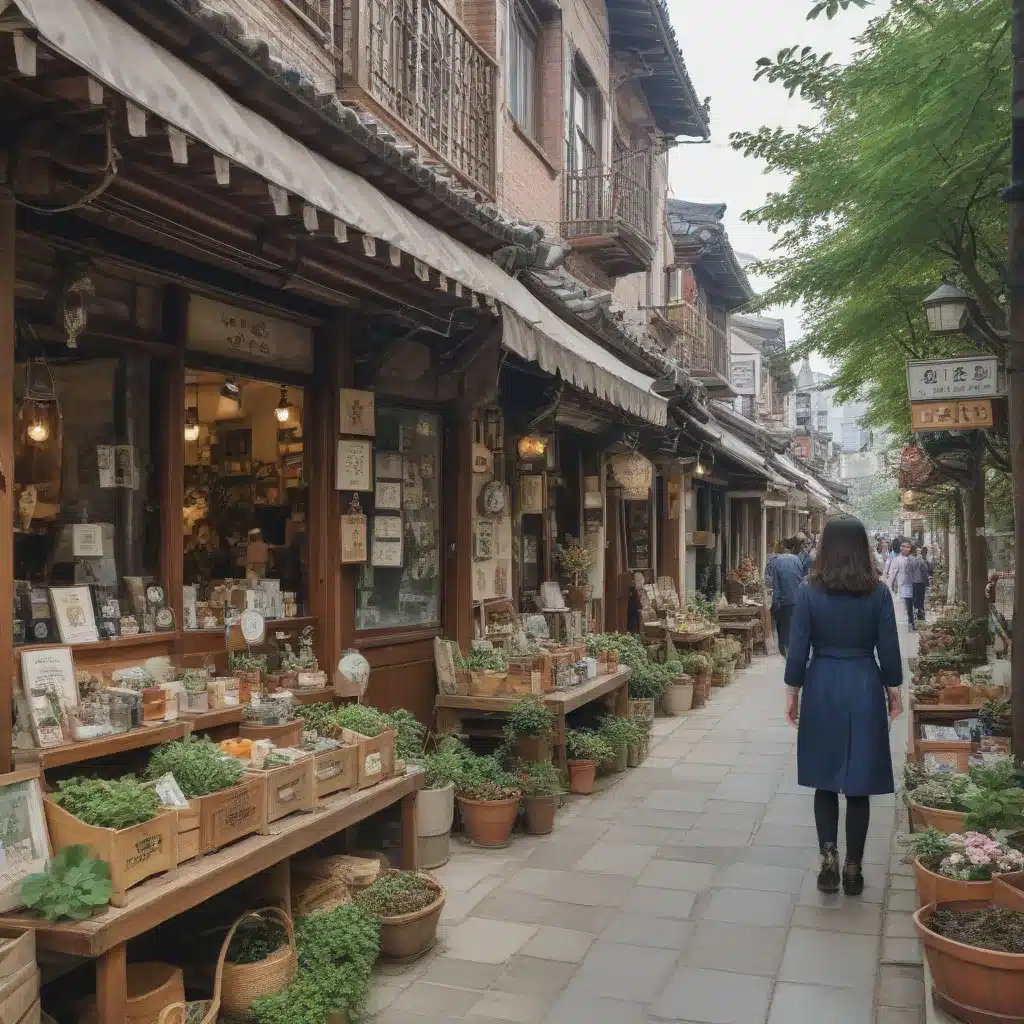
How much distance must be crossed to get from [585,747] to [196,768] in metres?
4.89

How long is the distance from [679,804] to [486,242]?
16.1 feet

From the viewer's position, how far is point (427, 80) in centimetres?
917

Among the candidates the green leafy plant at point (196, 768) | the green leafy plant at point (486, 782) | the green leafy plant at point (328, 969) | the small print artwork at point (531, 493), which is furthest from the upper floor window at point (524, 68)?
the green leafy plant at point (328, 969)

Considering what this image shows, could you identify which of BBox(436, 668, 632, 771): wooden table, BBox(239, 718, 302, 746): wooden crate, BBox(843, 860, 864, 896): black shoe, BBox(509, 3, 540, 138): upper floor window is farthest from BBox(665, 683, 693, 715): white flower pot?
BBox(239, 718, 302, 746): wooden crate

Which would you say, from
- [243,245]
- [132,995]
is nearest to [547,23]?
[243,245]

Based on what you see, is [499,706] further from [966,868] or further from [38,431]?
[38,431]

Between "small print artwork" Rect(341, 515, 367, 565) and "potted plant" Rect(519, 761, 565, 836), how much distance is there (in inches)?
79.9

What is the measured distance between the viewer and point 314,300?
6.72 meters

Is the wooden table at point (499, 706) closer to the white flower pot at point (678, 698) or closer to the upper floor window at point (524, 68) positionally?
the white flower pot at point (678, 698)

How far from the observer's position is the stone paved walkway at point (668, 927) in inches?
185

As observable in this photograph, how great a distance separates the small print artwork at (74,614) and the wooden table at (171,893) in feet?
4.51

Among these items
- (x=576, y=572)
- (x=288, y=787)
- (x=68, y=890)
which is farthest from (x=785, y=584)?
(x=68, y=890)

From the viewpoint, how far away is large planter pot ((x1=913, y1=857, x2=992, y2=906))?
166 inches

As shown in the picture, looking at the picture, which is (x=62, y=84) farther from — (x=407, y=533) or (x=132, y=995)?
(x=407, y=533)
